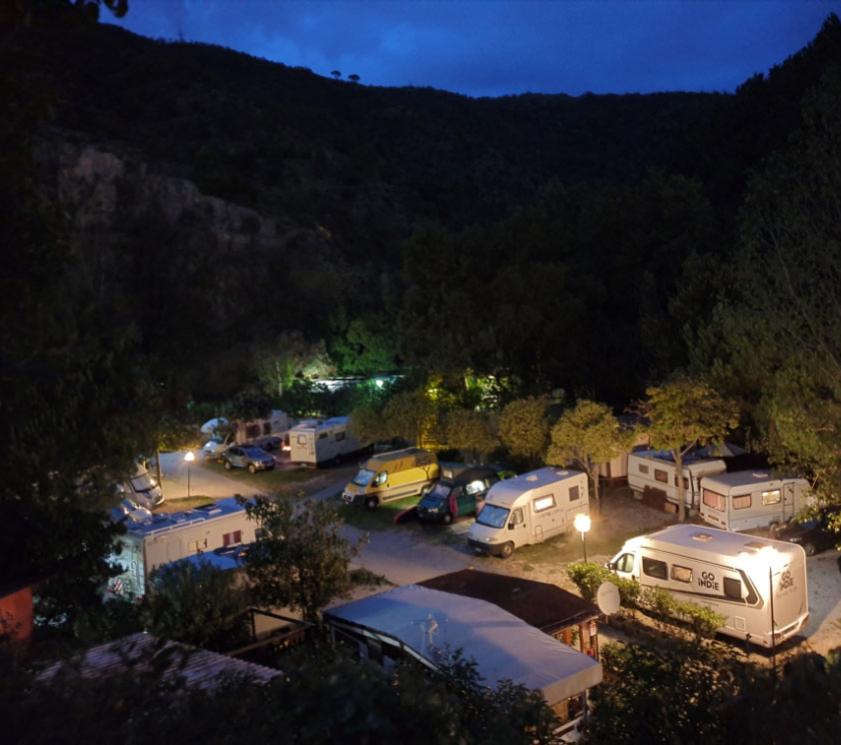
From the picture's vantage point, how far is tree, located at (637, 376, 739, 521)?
17.8 m

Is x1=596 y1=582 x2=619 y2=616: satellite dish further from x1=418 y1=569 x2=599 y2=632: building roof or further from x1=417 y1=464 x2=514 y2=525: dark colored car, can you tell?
x1=417 y1=464 x2=514 y2=525: dark colored car

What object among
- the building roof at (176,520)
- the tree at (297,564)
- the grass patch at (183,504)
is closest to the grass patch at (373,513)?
the building roof at (176,520)

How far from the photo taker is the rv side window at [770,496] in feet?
56.9

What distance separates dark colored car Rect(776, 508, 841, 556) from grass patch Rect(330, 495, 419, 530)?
30.1 feet

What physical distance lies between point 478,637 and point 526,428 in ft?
39.1

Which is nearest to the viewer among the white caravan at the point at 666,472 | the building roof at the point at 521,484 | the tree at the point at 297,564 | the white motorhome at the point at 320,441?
the tree at the point at 297,564

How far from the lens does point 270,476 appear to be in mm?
27641

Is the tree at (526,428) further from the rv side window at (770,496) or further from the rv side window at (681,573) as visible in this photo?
the rv side window at (681,573)

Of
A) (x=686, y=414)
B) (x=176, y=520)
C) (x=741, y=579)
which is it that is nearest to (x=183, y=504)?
(x=176, y=520)

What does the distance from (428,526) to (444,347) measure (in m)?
9.81

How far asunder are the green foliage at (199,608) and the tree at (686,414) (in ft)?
37.0

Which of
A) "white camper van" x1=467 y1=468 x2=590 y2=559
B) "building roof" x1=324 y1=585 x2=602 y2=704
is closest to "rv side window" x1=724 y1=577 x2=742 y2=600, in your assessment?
"building roof" x1=324 y1=585 x2=602 y2=704

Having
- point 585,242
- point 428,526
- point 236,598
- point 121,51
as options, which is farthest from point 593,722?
point 121,51

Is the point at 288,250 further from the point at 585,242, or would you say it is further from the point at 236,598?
the point at 236,598
